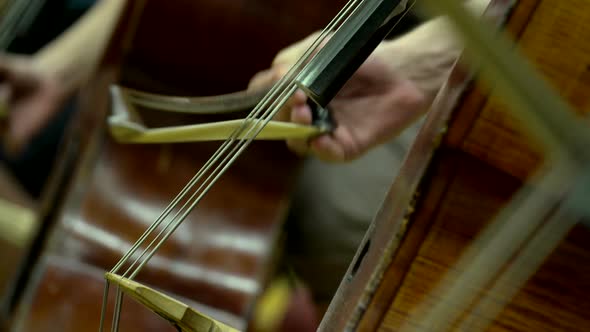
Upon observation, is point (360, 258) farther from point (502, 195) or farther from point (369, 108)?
point (369, 108)

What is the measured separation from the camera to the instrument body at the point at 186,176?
0.77 m

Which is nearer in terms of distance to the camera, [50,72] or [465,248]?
[465,248]

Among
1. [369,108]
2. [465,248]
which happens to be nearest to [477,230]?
[465,248]

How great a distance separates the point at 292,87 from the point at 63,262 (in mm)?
474

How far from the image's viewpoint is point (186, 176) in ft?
2.71

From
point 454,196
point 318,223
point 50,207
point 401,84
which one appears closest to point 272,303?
point 318,223

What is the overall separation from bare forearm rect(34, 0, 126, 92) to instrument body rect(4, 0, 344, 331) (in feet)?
0.45

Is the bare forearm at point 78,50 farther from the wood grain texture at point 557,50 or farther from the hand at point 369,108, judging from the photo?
the wood grain texture at point 557,50

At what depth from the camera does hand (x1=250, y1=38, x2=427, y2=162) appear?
0.49 meters

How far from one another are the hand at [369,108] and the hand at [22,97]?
0.49 m

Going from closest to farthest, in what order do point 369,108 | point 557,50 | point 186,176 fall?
point 557,50 → point 369,108 → point 186,176

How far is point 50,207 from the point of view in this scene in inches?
31.7

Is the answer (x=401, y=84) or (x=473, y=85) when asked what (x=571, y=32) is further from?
(x=401, y=84)

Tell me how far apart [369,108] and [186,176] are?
1.24 ft
